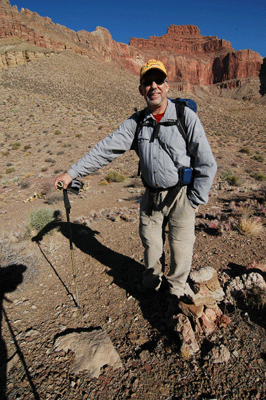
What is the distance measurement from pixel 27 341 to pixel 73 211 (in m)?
4.03

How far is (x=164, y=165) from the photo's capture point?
1.93 m

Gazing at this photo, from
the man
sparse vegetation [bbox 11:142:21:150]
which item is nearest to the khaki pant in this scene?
the man

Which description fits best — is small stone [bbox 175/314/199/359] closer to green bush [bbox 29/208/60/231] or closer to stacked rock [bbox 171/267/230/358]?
stacked rock [bbox 171/267/230/358]

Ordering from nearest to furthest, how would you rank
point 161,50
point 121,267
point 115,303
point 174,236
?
point 174,236
point 115,303
point 121,267
point 161,50

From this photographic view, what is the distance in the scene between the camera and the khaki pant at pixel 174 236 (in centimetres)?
211

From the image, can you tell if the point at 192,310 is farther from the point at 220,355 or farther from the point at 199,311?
the point at 220,355

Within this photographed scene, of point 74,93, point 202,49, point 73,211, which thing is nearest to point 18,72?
point 74,93

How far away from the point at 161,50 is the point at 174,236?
129 metres

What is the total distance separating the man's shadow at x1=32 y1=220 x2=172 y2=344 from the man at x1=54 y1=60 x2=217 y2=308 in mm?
309

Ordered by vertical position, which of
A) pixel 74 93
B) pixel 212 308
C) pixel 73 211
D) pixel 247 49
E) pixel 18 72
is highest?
pixel 247 49

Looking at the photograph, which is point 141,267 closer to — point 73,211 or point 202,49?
point 73,211

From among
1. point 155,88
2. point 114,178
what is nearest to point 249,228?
point 155,88

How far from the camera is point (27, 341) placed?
2195 mm

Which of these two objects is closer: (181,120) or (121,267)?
(181,120)
